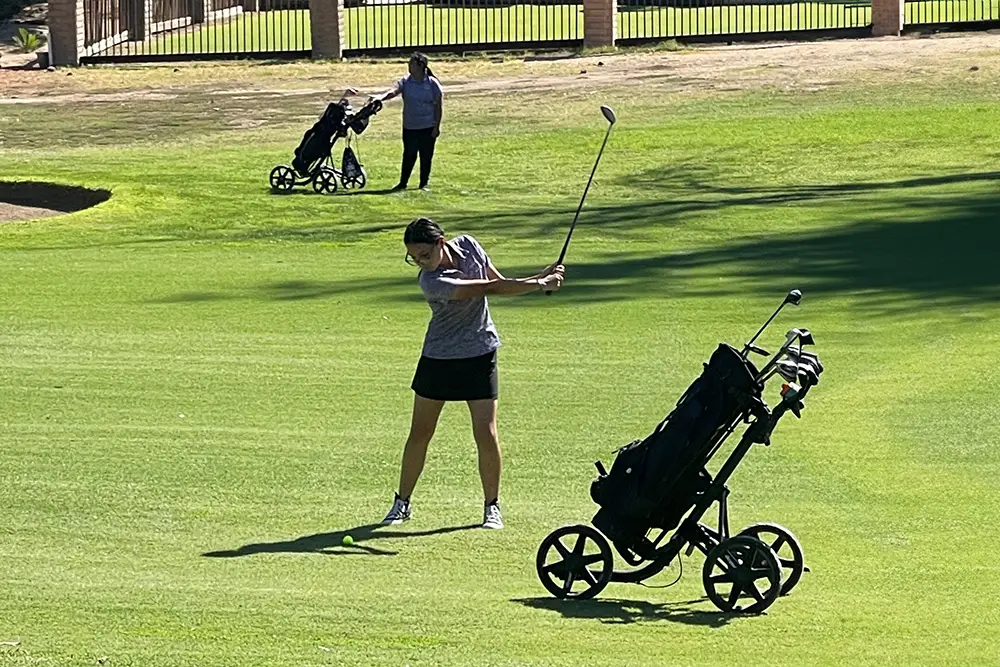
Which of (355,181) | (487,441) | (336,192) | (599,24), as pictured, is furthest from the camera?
(599,24)

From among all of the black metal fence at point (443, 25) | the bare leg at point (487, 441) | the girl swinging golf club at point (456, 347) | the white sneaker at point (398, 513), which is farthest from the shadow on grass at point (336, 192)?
the bare leg at point (487, 441)

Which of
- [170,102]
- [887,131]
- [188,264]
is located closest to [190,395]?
[188,264]

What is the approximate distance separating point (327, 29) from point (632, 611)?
35.4 m

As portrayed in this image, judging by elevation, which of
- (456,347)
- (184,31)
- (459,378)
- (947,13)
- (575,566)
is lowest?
(575,566)

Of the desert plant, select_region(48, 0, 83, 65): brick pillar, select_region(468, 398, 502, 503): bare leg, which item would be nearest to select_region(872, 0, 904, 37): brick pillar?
select_region(48, 0, 83, 65): brick pillar

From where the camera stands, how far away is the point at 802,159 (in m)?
30.4

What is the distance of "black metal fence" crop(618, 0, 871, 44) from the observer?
147 ft

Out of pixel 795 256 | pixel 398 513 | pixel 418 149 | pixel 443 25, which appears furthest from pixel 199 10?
pixel 398 513

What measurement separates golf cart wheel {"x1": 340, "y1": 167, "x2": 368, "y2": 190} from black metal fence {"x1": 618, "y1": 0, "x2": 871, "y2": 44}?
17.2 meters

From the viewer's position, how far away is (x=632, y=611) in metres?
9.30

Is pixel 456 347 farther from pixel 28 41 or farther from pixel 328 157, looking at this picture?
pixel 28 41

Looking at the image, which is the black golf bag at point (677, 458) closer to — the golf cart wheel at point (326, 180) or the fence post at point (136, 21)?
the golf cart wheel at point (326, 180)

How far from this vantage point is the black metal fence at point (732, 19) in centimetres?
4488

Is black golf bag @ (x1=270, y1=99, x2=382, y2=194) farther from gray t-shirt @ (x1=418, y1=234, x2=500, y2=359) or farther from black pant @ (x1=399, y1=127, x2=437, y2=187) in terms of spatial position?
gray t-shirt @ (x1=418, y1=234, x2=500, y2=359)
